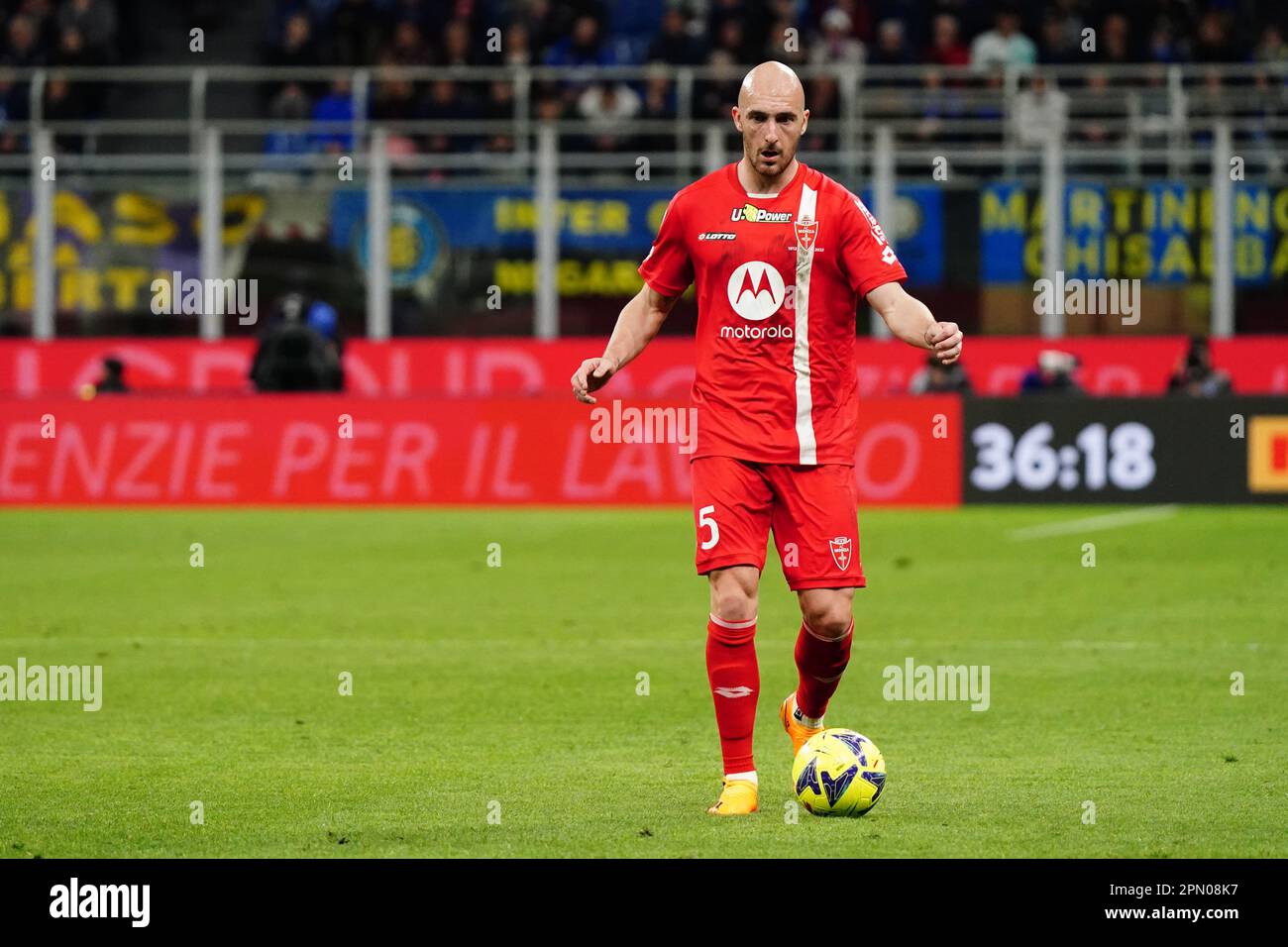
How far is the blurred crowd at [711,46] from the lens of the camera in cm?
2528

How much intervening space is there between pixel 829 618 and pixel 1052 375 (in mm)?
15247

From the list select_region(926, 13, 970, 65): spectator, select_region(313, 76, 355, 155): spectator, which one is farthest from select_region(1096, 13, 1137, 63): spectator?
select_region(313, 76, 355, 155): spectator

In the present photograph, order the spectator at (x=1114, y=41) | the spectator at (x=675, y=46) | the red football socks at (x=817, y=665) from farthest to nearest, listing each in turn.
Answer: the spectator at (x=675, y=46) < the spectator at (x=1114, y=41) < the red football socks at (x=817, y=665)

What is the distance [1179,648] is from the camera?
477 inches

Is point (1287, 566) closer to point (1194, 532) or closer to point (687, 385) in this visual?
point (1194, 532)

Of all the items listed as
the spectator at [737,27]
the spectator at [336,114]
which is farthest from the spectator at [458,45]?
the spectator at [737,27]

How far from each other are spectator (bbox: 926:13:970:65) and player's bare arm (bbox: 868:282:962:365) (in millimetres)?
19598

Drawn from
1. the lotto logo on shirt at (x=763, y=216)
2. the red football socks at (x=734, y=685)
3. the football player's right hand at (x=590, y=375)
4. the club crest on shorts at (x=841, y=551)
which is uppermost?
the lotto logo on shirt at (x=763, y=216)

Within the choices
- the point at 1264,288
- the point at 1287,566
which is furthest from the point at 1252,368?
the point at 1287,566

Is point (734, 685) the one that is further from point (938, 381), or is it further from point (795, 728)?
point (938, 381)

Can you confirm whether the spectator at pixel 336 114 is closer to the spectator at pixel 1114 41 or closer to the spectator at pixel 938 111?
the spectator at pixel 938 111

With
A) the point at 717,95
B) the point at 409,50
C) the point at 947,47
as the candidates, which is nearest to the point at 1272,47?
the point at 947,47
